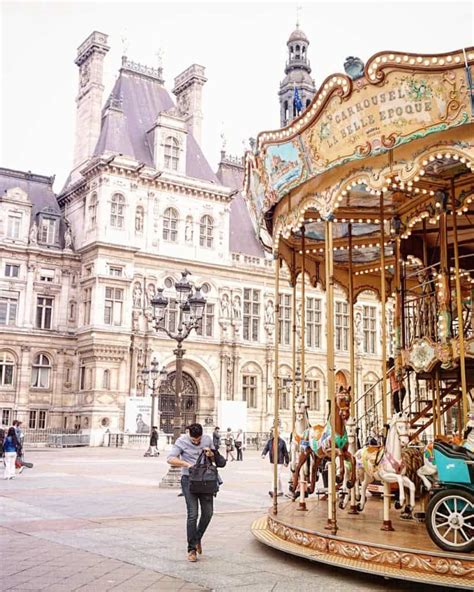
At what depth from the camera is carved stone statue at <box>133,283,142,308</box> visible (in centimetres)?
3552

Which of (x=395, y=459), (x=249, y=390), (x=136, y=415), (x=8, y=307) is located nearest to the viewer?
(x=395, y=459)

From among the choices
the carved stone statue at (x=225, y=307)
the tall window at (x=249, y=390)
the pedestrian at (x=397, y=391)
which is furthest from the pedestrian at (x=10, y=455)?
the tall window at (x=249, y=390)

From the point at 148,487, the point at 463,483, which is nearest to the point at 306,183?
the point at 463,483

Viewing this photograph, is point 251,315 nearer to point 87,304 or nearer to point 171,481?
point 87,304

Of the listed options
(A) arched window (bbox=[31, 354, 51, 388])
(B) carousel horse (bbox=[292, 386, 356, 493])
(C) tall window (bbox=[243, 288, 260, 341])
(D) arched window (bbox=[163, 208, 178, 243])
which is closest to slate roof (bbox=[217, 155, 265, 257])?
(C) tall window (bbox=[243, 288, 260, 341])

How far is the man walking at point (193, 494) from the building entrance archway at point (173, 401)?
28.7 m

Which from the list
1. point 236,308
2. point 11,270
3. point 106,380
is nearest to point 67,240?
point 11,270

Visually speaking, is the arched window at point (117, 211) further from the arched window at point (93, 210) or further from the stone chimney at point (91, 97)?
the stone chimney at point (91, 97)

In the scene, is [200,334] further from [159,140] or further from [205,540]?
[205,540]

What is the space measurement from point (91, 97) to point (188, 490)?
3466 cm

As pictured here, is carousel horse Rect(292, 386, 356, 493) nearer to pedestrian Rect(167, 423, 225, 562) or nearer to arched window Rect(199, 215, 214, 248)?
pedestrian Rect(167, 423, 225, 562)

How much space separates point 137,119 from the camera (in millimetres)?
40344

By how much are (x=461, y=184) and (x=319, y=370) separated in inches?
1270

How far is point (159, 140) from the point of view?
38469mm
